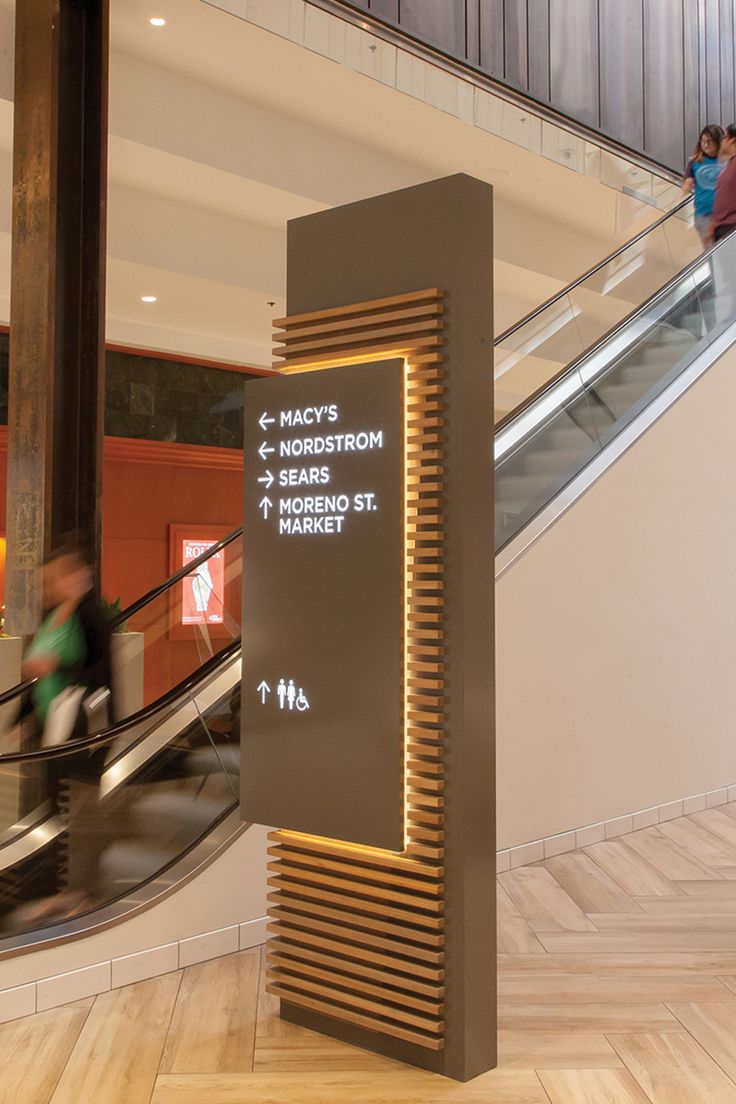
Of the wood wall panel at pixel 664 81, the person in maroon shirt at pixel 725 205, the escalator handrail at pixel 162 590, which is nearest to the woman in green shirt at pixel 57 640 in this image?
the escalator handrail at pixel 162 590

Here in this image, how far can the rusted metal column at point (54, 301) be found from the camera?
6289mm

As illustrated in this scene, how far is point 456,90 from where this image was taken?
343 inches

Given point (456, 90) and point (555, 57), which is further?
point (555, 57)

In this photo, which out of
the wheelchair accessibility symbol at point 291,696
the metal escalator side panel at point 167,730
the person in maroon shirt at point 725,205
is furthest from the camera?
the person in maroon shirt at point 725,205

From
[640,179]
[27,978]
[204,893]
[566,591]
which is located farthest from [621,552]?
[640,179]

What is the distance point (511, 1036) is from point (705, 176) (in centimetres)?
752

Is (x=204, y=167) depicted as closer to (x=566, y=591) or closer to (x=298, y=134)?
(x=298, y=134)

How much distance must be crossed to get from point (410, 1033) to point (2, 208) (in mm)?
6473

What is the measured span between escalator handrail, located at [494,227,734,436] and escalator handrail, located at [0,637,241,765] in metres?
2.67

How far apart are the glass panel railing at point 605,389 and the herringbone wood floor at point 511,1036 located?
2149mm

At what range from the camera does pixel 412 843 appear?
3.65 metres

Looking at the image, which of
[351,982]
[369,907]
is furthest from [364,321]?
[351,982]

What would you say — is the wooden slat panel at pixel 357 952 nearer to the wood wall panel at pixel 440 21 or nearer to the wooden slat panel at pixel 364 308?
the wooden slat panel at pixel 364 308

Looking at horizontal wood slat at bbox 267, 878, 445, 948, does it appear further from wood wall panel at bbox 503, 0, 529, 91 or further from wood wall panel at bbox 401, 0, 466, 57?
wood wall panel at bbox 503, 0, 529, 91
